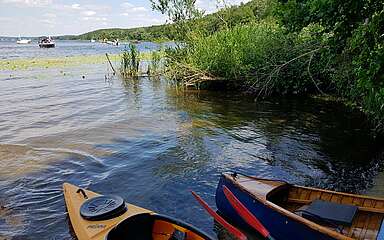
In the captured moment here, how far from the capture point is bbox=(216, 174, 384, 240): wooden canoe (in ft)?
19.4

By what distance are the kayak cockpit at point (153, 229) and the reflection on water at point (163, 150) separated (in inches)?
70.0

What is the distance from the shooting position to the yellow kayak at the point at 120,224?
222 inches

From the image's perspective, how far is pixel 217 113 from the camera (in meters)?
17.7

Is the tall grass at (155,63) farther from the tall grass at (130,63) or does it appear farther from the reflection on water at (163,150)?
the reflection on water at (163,150)

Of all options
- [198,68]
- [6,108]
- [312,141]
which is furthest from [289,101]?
[6,108]

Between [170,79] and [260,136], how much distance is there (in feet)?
45.6

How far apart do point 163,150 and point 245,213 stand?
245 inches

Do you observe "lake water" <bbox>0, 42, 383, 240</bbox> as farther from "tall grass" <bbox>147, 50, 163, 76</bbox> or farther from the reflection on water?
"tall grass" <bbox>147, 50, 163, 76</bbox>

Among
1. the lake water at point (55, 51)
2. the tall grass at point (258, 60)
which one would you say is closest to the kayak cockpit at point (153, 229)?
the tall grass at point (258, 60)

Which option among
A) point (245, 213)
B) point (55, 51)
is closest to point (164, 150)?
Result: point (245, 213)

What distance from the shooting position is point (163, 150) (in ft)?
40.9

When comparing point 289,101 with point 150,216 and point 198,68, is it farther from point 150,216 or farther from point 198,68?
point 150,216

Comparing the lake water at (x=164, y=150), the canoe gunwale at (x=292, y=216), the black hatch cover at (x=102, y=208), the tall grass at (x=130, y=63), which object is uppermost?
the tall grass at (x=130, y=63)

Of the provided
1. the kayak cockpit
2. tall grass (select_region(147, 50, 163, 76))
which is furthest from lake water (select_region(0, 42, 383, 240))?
tall grass (select_region(147, 50, 163, 76))
